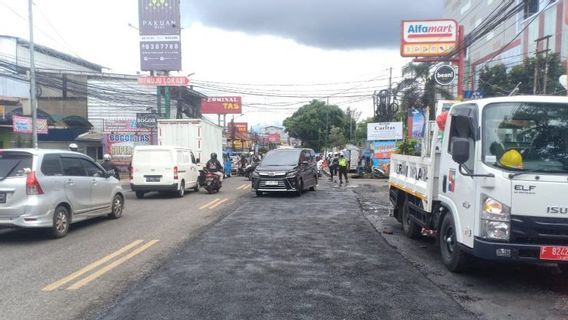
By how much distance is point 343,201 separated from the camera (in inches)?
615

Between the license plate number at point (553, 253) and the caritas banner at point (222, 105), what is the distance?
178ft

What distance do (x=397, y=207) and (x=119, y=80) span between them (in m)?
36.4

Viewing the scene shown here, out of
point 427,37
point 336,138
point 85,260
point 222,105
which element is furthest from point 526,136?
point 336,138

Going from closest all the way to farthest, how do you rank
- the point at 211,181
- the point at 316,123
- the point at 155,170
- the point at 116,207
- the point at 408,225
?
the point at 408,225, the point at 116,207, the point at 155,170, the point at 211,181, the point at 316,123

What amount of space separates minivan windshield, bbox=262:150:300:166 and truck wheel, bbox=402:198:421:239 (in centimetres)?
811

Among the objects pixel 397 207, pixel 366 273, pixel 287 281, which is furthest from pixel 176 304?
pixel 397 207

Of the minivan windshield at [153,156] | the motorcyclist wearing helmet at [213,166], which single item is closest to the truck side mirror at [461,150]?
the minivan windshield at [153,156]

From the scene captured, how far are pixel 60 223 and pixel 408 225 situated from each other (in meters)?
6.71

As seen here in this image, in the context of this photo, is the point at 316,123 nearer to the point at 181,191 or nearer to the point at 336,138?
the point at 336,138

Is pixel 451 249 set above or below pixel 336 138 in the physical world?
below

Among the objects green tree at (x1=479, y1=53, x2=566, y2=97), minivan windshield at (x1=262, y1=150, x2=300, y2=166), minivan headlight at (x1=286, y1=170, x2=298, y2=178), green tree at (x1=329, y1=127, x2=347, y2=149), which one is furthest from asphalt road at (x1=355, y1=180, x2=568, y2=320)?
green tree at (x1=329, y1=127, x2=347, y2=149)

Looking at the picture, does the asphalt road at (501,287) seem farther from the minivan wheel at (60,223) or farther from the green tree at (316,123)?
the green tree at (316,123)

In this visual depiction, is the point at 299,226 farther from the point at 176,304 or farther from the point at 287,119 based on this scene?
Answer: the point at 287,119

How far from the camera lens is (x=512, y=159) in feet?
18.0
